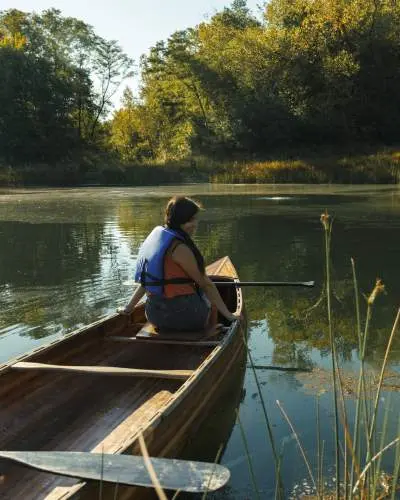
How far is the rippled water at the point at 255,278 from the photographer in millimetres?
3871

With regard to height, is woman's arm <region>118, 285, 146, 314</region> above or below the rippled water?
above

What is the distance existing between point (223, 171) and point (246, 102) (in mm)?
5736

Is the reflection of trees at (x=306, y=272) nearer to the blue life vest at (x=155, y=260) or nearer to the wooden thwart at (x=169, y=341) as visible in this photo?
the wooden thwart at (x=169, y=341)

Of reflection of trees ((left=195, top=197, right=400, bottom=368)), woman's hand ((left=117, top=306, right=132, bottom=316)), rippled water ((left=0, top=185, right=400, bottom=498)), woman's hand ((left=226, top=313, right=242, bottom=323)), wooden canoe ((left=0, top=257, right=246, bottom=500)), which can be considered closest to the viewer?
wooden canoe ((left=0, top=257, right=246, bottom=500))

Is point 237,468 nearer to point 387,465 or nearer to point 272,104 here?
point 387,465

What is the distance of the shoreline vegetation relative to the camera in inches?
1329

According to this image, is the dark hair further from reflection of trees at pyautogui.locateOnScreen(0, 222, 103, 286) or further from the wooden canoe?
reflection of trees at pyautogui.locateOnScreen(0, 222, 103, 286)

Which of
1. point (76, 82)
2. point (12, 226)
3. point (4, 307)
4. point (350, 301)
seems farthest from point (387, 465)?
point (76, 82)

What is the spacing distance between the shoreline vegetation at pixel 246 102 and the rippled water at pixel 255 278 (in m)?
14.3

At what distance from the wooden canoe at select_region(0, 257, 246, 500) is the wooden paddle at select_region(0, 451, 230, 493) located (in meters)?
0.10

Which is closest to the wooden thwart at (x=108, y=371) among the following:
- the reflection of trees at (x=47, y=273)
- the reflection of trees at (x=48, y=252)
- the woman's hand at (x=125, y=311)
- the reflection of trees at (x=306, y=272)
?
the woman's hand at (x=125, y=311)

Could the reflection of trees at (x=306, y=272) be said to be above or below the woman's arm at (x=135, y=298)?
below

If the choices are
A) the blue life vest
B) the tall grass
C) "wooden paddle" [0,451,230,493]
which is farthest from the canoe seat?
"wooden paddle" [0,451,230,493]

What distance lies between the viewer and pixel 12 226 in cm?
1454
